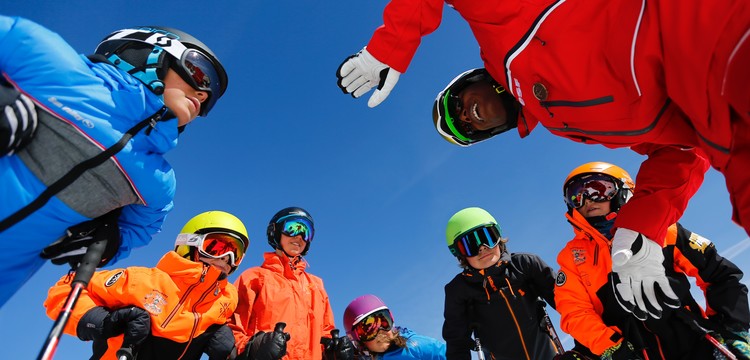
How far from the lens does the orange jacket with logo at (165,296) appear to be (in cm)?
411

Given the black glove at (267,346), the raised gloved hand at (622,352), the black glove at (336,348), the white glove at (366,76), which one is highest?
the white glove at (366,76)

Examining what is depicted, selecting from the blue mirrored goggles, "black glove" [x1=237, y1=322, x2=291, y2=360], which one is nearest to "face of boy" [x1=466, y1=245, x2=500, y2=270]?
"black glove" [x1=237, y1=322, x2=291, y2=360]

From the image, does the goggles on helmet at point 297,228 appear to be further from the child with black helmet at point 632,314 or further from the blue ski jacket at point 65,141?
the blue ski jacket at point 65,141

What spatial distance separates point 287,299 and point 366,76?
3910mm

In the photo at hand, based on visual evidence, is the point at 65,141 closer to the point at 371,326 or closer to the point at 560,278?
the point at 560,278

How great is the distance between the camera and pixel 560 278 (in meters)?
4.85

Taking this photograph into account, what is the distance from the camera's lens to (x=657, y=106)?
1839mm

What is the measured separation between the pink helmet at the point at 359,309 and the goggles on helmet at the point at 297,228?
189cm

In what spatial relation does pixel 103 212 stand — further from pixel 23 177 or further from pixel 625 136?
pixel 625 136

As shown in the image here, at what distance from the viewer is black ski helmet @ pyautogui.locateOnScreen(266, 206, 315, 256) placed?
6535mm

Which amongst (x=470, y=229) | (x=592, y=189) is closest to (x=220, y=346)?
(x=470, y=229)

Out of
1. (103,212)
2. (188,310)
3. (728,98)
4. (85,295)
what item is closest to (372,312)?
(188,310)

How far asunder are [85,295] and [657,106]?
16.0 ft

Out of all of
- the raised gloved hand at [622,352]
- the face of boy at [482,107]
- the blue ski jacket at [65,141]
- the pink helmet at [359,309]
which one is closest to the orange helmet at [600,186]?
the raised gloved hand at [622,352]
